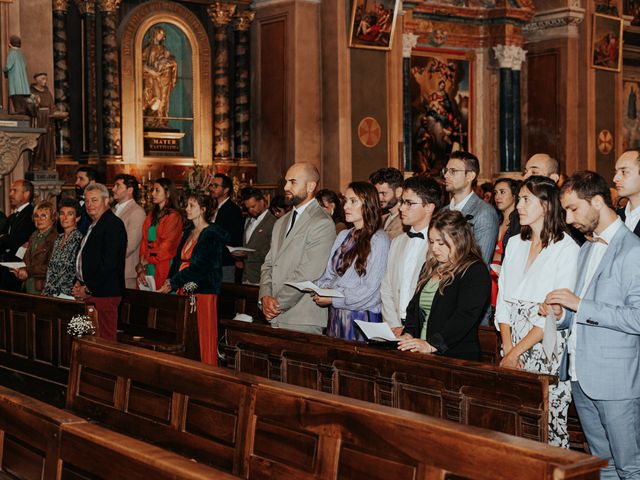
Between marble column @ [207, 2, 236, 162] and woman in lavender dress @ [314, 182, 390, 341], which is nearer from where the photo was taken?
woman in lavender dress @ [314, 182, 390, 341]

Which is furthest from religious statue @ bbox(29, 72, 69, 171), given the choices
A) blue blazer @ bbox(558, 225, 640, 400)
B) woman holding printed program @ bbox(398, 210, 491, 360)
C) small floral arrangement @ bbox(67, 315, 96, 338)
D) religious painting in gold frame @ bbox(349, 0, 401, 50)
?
blue blazer @ bbox(558, 225, 640, 400)

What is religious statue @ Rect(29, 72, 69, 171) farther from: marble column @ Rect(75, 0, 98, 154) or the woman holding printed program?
the woman holding printed program

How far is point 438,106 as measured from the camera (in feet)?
61.0

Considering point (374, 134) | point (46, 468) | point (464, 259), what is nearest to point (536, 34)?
point (374, 134)

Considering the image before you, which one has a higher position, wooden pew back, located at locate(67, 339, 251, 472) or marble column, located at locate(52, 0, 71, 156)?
marble column, located at locate(52, 0, 71, 156)

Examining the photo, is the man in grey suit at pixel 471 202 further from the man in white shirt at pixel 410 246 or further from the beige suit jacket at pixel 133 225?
the beige suit jacket at pixel 133 225

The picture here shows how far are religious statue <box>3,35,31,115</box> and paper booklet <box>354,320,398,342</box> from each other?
770cm

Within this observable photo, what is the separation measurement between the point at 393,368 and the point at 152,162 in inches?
415

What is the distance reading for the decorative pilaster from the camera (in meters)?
19.0

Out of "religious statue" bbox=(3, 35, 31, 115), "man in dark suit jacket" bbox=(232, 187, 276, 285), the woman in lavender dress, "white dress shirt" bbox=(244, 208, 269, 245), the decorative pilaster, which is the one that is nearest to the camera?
the woman in lavender dress

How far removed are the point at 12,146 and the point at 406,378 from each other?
7.40m

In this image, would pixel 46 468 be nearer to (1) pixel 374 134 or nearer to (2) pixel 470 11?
(1) pixel 374 134

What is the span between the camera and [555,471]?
256 cm

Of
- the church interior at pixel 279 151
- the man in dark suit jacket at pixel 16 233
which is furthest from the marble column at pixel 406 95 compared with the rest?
the man in dark suit jacket at pixel 16 233
